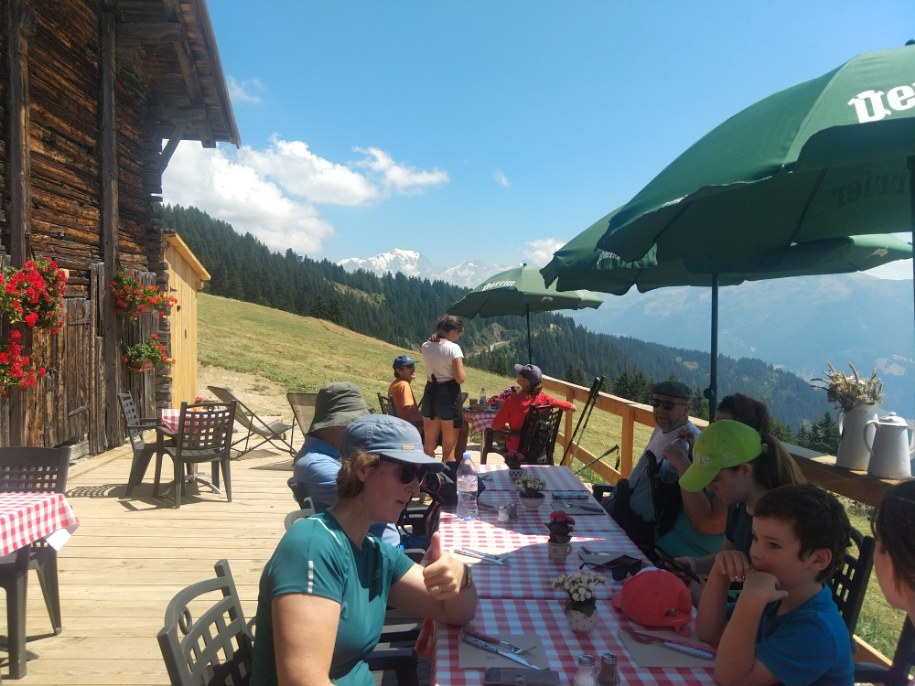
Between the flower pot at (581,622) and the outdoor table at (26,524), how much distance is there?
96.0 inches

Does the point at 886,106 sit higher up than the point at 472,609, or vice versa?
the point at 886,106

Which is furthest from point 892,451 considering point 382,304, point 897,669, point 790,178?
point 382,304

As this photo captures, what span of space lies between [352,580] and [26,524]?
2.14 metres

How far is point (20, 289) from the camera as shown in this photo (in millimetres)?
5480

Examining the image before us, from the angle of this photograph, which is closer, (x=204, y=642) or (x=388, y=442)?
(x=204, y=642)

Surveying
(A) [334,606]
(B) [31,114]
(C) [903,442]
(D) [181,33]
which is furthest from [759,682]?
(D) [181,33]

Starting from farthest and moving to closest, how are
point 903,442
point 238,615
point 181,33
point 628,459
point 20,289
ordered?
1. point 181,33
2. point 628,459
3. point 20,289
4. point 903,442
5. point 238,615

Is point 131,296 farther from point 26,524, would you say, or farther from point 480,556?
point 480,556

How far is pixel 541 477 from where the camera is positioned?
388cm

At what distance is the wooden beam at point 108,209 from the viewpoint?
25.2 feet

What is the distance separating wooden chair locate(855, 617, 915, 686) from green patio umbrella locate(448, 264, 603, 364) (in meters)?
5.31

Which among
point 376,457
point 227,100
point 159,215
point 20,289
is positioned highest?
point 227,100

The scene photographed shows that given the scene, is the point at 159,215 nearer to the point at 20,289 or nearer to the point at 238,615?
the point at 20,289

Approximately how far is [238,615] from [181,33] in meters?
8.54
